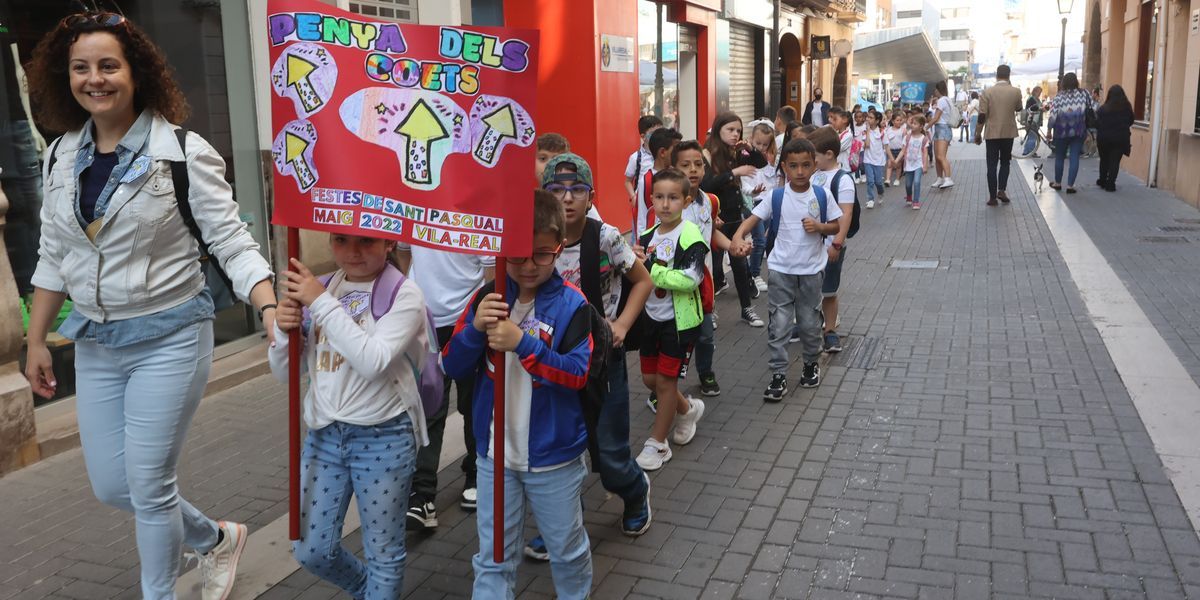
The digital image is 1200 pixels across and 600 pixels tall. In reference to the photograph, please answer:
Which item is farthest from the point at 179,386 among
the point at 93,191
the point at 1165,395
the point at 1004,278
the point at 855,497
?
the point at 1004,278

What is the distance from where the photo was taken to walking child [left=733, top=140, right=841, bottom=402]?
6477mm

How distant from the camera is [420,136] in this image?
9.97ft

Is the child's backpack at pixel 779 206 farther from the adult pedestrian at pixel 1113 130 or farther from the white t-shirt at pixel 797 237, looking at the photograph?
the adult pedestrian at pixel 1113 130

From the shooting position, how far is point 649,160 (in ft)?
27.8

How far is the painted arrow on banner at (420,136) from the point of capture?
302cm

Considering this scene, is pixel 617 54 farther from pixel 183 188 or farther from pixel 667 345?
pixel 183 188

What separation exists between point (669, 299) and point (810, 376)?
1.91 m

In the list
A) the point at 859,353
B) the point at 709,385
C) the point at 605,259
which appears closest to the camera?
the point at 605,259

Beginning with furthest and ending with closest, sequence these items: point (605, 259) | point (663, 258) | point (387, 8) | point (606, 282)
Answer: point (387, 8) < point (663, 258) < point (606, 282) < point (605, 259)

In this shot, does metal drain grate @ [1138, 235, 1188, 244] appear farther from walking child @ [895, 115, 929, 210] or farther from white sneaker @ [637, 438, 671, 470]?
white sneaker @ [637, 438, 671, 470]

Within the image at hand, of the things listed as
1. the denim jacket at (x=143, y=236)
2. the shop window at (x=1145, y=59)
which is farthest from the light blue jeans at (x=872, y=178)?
the denim jacket at (x=143, y=236)

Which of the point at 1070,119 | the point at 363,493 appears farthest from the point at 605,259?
the point at 1070,119

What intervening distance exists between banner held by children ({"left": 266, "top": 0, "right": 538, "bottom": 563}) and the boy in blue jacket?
29 centimetres

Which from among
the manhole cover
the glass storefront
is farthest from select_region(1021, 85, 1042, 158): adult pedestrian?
the glass storefront
